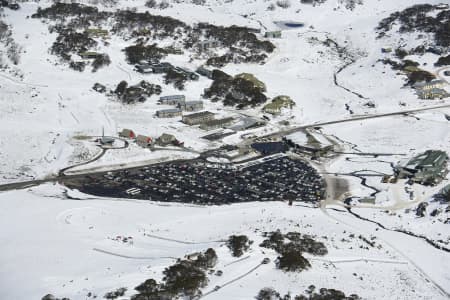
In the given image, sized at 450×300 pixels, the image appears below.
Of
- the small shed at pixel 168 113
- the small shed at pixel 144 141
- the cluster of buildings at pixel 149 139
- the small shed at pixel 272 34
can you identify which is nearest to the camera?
the small shed at pixel 144 141

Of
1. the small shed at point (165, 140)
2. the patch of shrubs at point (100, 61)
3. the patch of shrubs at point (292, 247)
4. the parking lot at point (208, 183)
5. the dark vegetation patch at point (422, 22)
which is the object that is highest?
the dark vegetation patch at point (422, 22)

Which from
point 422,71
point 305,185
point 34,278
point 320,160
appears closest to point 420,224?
point 305,185

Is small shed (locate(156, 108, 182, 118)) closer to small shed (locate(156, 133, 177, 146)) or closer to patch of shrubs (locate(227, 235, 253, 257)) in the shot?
small shed (locate(156, 133, 177, 146))

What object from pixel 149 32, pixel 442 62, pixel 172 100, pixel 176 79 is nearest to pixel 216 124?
pixel 172 100

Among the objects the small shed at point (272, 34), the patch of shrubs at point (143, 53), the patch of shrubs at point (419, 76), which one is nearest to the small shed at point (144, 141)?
the patch of shrubs at point (143, 53)

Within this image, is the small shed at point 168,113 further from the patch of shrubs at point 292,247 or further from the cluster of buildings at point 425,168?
the patch of shrubs at point 292,247

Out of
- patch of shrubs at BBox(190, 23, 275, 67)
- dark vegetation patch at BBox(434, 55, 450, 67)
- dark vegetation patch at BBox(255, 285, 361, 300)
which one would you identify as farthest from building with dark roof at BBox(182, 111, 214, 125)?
dark vegetation patch at BBox(434, 55, 450, 67)

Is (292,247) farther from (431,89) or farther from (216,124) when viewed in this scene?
(431,89)
